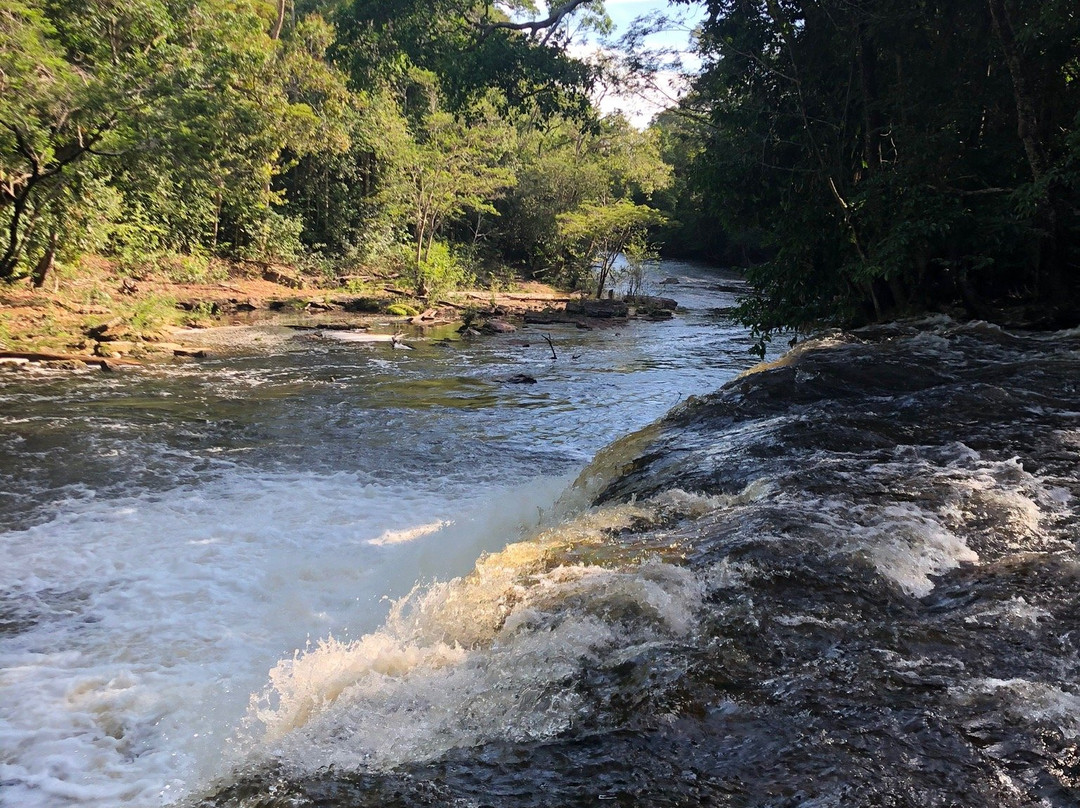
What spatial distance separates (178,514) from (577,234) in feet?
78.9

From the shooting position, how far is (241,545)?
5.13m

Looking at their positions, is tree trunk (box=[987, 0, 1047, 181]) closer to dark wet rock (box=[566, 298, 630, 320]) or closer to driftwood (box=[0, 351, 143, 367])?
driftwood (box=[0, 351, 143, 367])

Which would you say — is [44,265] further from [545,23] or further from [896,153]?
[896,153]

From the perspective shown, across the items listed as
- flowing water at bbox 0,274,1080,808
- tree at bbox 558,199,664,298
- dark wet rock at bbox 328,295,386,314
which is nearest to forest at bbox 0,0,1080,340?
flowing water at bbox 0,274,1080,808

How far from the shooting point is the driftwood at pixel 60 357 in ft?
36.4

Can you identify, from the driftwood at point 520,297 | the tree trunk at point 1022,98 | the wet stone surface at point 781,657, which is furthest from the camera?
the driftwood at point 520,297

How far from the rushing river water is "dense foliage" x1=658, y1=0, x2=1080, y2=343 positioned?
3.23m

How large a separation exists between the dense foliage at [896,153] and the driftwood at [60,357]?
32.2 feet

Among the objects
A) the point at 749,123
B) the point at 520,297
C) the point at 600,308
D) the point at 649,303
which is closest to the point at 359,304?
the point at 520,297

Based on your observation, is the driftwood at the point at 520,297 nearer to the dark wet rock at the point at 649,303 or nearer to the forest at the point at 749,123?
the dark wet rock at the point at 649,303

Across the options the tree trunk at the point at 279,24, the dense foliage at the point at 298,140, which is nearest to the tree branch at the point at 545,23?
the dense foliage at the point at 298,140

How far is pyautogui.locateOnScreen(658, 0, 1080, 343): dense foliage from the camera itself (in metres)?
8.34

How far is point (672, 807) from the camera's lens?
6.88 feet

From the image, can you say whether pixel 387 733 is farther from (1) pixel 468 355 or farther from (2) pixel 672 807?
(1) pixel 468 355
